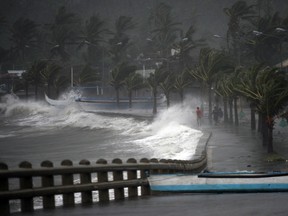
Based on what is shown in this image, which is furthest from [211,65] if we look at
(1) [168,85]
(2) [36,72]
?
(2) [36,72]

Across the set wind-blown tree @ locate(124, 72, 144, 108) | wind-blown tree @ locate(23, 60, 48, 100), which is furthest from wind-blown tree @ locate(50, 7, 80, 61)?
wind-blown tree @ locate(124, 72, 144, 108)

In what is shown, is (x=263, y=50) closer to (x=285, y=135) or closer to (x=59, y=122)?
(x=59, y=122)

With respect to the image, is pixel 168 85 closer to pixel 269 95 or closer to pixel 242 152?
pixel 269 95

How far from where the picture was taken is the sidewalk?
22484mm

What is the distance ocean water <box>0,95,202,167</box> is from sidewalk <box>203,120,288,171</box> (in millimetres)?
1291

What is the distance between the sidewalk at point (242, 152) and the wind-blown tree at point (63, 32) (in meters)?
86.8

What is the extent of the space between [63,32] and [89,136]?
78.2 meters

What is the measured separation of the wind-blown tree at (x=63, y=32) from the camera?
129750 millimetres

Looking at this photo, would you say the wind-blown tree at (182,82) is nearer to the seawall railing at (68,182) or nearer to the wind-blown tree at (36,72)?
the wind-blown tree at (36,72)

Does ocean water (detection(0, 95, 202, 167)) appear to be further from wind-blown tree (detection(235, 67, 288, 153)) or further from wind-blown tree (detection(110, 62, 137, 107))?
wind-blown tree (detection(110, 62, 137, 107))

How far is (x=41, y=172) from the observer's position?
460 inches

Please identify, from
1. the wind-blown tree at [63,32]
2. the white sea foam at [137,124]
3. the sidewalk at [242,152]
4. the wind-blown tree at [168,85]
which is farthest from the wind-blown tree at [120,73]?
the sidewalk at [242,152]

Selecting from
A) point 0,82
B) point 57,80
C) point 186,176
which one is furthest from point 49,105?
point 186,176

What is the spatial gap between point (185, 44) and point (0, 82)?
7341cm
